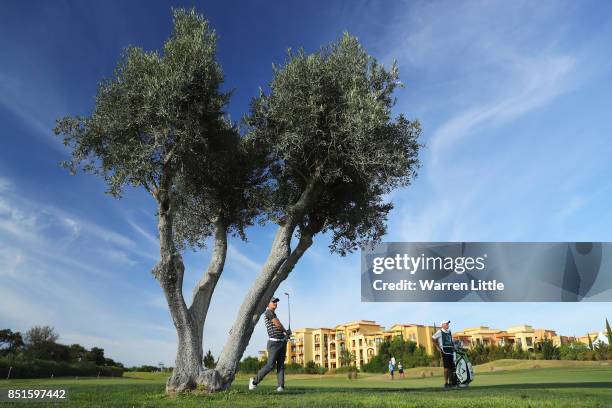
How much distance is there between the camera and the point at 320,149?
55.8ft

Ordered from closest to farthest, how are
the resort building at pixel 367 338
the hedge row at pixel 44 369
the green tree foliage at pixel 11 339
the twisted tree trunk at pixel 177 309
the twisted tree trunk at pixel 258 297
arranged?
the twisted tree trunk at pixel 177 309 < the twisted tree trunk at pixel 258 297 < the hedge row at pixel 44 369 < the green tree foliage at pixel 11 339 < the resort building at pixel 367 338

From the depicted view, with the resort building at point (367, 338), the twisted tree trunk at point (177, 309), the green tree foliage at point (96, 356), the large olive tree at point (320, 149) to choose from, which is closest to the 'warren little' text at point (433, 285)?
the large olive tree at point (320, 149)

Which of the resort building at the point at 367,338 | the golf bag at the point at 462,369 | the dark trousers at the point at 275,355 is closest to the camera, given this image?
the dark trousers at the point at 275,355

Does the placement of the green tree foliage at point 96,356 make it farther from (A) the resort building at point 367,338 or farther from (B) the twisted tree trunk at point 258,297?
(B) the twisted tree trunk at point 258,297

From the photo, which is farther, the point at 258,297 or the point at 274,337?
the point at 258,297

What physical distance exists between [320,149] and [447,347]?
8162mm

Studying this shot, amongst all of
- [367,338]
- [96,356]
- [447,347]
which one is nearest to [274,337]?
[447,347]

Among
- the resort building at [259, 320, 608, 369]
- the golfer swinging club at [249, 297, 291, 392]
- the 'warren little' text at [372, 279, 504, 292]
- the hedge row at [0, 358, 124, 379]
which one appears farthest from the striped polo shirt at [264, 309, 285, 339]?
the resort building at [259, 320, 608, 369]

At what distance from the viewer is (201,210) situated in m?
19.3

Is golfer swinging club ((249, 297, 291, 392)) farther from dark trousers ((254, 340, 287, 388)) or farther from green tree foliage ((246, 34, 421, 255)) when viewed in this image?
green tree foliage ((246, 34, 421, 255))

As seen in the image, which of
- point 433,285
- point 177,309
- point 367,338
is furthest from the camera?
point 367,338

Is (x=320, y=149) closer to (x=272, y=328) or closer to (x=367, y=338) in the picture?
(x=272, y=328)

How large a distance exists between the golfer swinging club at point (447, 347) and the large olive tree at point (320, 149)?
16.1ft

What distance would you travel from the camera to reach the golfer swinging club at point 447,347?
17172 millimetres
